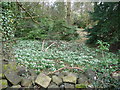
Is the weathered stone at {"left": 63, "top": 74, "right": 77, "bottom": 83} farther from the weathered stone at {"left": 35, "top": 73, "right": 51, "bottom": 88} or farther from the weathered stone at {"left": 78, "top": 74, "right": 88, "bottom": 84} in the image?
the weathered stone at {"left": 35, "top": 73, "right": 51, "bottom": 88}

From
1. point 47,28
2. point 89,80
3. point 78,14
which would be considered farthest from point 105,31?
point 78,14

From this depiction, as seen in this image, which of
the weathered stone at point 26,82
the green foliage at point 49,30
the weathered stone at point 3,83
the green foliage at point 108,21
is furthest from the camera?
the green foliage at point 49,30

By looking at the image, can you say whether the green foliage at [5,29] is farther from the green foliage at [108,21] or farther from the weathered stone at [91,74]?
the green foliage at [108,21]

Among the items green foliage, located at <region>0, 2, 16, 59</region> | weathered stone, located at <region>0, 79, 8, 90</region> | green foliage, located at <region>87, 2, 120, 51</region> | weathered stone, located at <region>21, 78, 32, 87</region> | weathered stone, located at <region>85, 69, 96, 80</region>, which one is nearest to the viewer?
weathered stone, located at <region>0, 79, 8, 90</region>

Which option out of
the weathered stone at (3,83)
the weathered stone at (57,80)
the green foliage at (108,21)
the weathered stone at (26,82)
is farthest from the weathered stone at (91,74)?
the green foliage at (108,21)

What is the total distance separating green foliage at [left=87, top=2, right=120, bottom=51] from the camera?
11.8 ft

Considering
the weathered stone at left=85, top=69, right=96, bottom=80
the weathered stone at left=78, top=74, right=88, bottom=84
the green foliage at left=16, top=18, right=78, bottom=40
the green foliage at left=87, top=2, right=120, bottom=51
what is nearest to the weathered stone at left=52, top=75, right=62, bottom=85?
the weathered stone at left=78, top=74, right=88, bottom=84

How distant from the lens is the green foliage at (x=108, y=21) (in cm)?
359

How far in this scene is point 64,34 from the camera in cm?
552

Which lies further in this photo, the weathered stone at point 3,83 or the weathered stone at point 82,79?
the weathered stone at point 82,79

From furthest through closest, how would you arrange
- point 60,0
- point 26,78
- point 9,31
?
A: point 60,0 < point 9,31 < point 26,78

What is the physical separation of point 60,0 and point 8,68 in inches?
238

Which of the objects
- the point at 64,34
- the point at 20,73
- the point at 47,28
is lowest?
the point at 20,73

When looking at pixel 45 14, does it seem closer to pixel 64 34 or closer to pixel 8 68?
pixel 64 34
